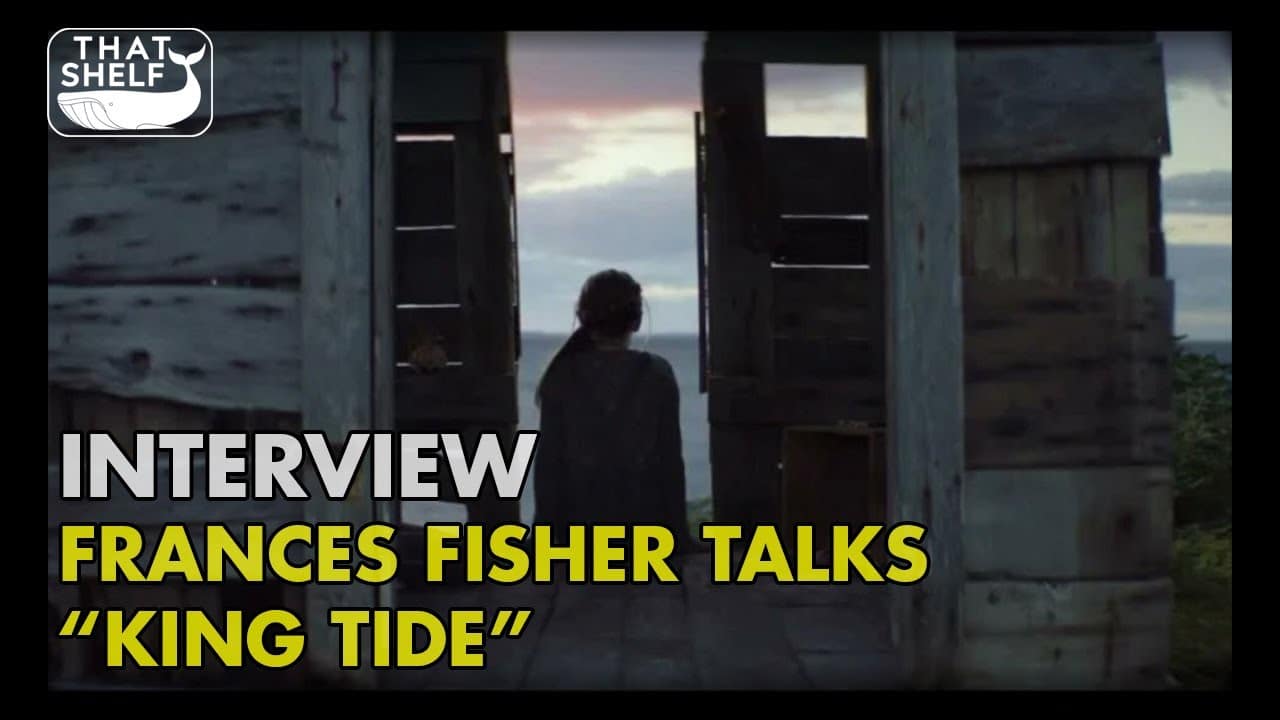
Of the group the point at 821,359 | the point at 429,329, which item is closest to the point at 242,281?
the point at 429,329

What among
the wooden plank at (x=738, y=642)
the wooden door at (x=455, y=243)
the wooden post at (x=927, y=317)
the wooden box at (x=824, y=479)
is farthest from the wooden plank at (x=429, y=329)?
the wooden post at (x=927, y=317)

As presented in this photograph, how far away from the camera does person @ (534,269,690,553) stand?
20.9 ft

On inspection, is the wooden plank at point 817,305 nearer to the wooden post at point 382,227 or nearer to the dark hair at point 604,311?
the dark hair at point 604,311

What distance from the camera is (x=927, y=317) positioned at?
182 inches

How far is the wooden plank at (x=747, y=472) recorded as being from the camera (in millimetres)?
8625

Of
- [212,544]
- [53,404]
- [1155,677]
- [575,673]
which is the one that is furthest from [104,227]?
[1155,677]

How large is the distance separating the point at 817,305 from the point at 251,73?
4644 mm

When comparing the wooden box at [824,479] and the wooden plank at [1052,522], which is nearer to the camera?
the wooden plank at [1052,522]

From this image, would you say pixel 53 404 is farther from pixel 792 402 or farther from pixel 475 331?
pixel 792 402

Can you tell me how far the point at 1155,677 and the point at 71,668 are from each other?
145 inches

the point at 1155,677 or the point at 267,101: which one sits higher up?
the point at 267,101

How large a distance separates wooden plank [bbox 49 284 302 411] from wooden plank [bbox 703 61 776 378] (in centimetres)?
422

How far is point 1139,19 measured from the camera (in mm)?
4617

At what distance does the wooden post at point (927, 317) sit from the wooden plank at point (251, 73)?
1.93 metres
